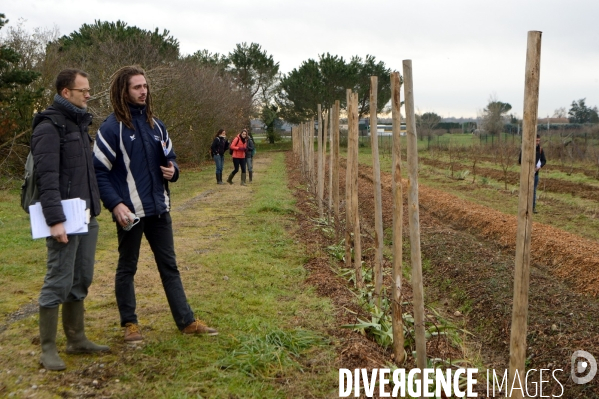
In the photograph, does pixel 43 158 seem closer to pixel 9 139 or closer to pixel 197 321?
pixel 197 321

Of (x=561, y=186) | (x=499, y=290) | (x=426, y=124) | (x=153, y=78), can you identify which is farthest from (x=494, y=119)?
(x=499, y=290)

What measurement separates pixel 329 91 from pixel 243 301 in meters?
43.8

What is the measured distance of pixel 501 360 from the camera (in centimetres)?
502

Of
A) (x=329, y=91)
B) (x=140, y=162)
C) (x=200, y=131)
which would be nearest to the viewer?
(x=140, y=162)

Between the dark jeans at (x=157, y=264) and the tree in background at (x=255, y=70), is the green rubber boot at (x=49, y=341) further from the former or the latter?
the tree in background at (x=255, y=70)

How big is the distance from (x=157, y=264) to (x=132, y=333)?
1.68ft

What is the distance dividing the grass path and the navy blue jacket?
101 cm

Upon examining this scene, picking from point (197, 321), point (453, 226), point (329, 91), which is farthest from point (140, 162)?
point (329, 91)

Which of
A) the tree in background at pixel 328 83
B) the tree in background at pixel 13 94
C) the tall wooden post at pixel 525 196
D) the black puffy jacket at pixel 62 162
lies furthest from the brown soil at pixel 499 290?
the tree in background at pixel 328 83

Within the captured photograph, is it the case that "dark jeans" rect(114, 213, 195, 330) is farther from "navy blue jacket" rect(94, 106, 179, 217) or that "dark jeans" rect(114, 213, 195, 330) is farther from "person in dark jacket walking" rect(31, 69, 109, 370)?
"person in dark jacket walking" rect(31, 69, 109, 370)

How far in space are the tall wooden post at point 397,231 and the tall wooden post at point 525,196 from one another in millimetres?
1176

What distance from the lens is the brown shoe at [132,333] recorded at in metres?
4.12

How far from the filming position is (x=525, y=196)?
2.94m

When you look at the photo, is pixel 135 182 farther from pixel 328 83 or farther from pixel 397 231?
pixel 328 83
